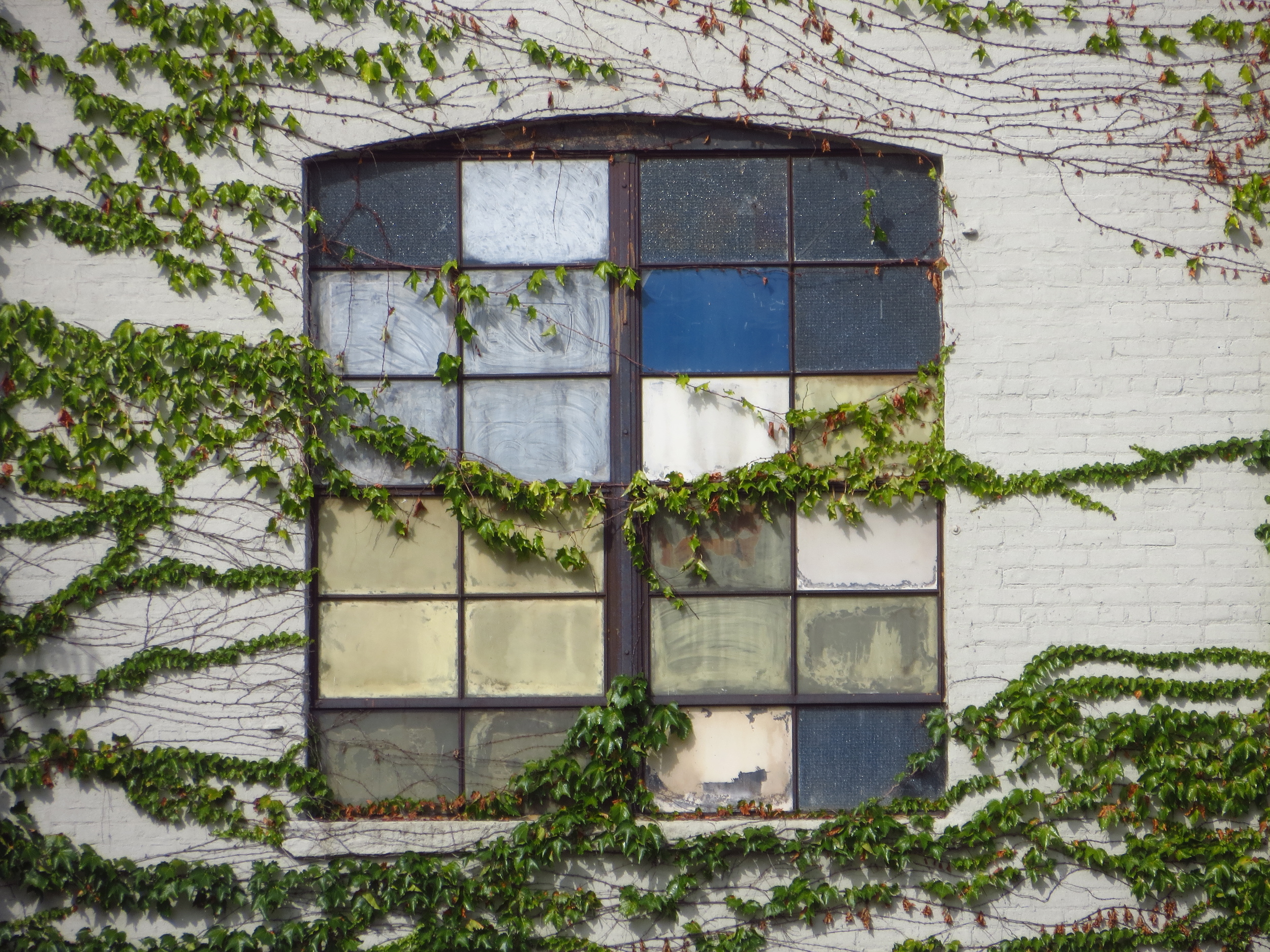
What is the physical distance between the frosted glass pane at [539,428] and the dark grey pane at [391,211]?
2.11 ft

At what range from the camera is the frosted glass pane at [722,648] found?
425 centimetres

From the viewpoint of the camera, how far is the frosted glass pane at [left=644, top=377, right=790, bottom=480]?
427 cm

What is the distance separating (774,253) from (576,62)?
1176 mm

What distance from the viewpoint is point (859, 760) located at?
4.22m

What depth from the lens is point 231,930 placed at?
4.06m

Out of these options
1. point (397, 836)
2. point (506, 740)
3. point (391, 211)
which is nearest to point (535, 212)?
point (391, 211)

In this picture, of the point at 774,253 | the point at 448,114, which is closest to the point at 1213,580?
the point at 774,253

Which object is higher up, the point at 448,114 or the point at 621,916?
the point at 448,114

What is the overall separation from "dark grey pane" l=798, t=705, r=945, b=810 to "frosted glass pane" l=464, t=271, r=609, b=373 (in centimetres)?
187

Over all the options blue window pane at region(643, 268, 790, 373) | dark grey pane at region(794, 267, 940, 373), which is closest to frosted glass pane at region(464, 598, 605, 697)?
blue window pane at region(643, 268, 790, 373)

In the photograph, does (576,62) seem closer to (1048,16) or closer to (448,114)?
(448,114)

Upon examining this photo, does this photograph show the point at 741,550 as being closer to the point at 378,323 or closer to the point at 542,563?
the point at 542,563

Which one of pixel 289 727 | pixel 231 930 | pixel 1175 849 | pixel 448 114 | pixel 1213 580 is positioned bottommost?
pixel 231 930

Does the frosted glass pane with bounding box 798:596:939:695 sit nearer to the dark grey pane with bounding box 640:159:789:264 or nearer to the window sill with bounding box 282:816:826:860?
the window sill with bounding box 282:816:826:860
